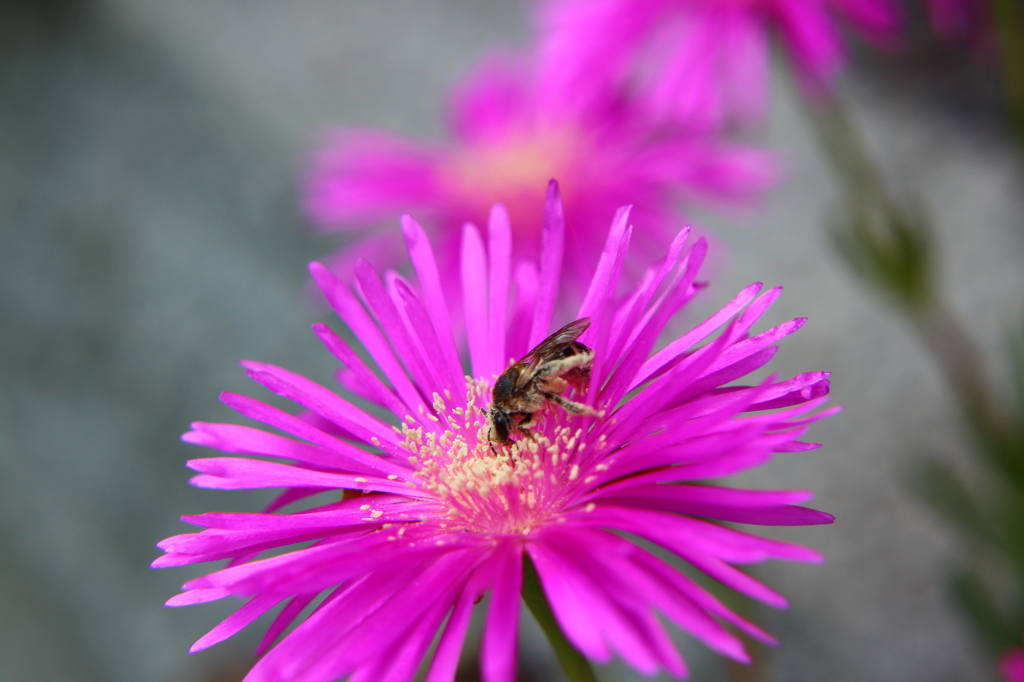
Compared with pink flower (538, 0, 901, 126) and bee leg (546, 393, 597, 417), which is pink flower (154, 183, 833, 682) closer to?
bee leg (546, 393, 597, 417)

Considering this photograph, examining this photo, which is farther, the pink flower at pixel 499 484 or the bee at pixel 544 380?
the bee at pixel 544 380

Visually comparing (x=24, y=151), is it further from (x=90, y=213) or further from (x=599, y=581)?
(x=599, y=581)

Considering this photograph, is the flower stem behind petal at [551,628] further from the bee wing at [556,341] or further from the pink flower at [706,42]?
the pink flower at [706,42]

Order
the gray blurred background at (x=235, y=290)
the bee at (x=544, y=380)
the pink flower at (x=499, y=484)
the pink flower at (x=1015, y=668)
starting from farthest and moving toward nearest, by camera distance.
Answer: the gray blurred background at (x=235, y=290) → the pink flower at (x=1015, y=668) → the bee at (x=544, y=380) → the pink flower at (x=499, y=484)

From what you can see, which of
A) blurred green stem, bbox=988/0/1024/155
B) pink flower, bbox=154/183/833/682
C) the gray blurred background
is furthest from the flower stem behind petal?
the gray blurred background

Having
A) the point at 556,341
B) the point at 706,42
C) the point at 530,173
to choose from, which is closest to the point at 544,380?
the point at 556,341

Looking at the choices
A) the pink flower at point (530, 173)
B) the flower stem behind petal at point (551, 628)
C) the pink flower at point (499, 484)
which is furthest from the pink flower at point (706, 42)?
the flower stem behind petal at point (551, 628)

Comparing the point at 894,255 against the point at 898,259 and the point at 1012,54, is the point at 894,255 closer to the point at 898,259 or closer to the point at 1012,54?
the point at 898,259
